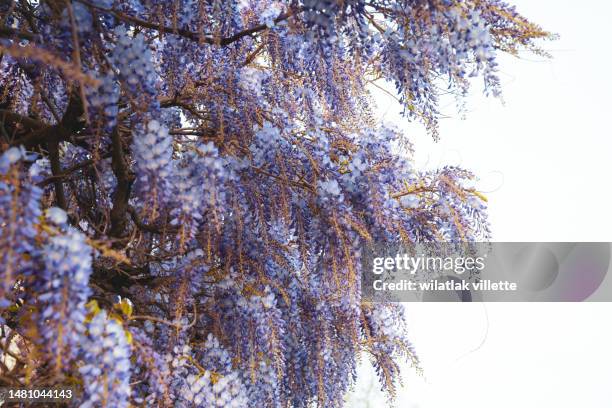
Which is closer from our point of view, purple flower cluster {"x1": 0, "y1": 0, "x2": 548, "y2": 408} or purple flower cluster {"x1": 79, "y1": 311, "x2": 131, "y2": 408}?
purple flower cluster {"x1": 79, "y1": 311, "x2": 131, "y2": 408}

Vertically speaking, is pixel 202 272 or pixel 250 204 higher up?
pixel 250 204

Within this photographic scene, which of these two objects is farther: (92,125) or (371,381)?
(371,381)

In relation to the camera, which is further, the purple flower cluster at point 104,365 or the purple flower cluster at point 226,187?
the purple flower cluster at point 226,187

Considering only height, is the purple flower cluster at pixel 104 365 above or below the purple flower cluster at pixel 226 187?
below

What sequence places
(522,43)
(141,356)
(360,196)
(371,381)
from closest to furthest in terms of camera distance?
(141,356) → (522,43) → (360,196) → (371,381)

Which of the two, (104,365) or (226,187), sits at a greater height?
(226,187)

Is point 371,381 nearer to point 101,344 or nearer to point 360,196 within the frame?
point 360,196

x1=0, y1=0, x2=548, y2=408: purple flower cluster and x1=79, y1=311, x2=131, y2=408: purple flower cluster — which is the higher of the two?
x1=0, y1=0, x2=548, y2=408: purple flower cluster

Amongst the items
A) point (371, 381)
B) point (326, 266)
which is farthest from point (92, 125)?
point (371, 381)

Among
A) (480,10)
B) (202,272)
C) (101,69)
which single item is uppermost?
(480,10)

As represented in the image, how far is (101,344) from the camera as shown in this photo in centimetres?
168

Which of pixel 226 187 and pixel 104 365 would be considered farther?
pixel 226 187

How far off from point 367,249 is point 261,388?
2.03 feet

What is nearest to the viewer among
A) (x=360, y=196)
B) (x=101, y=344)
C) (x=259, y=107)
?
(x=101, y=344)
